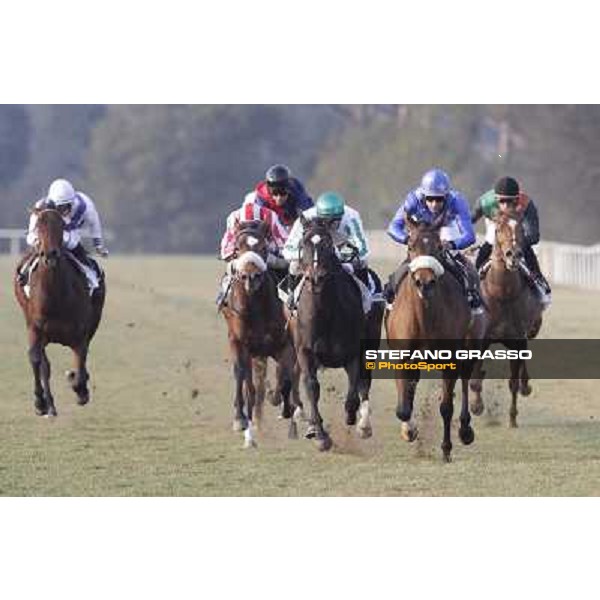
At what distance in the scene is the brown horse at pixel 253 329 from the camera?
13656mm

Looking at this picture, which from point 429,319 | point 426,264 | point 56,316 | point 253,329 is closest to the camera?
point 426,264

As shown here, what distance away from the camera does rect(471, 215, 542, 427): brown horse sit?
16000 millimetres

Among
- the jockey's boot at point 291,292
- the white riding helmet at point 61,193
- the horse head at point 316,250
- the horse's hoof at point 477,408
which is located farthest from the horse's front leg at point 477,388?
the white riding helmet at point 61,193

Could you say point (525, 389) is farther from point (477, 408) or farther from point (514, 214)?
point (514, 214)

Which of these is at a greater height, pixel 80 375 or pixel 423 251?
pixel 423 251

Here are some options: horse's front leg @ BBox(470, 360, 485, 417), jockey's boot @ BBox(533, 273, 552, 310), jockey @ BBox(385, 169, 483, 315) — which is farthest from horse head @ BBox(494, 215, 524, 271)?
jockey @ BBox(385, 169, 483, 315)

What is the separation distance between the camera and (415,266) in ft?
40.6

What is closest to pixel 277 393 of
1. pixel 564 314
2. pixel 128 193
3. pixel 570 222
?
pixel 564 314

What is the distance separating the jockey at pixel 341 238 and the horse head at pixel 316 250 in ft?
0.36

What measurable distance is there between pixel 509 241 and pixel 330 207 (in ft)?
10.3

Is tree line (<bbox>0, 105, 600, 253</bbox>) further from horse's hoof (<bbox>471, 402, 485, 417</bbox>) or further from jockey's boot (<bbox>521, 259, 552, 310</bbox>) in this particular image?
horse's hoof (<bbox>471, 402, 485, 417</bbox>)

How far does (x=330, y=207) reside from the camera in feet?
43.8

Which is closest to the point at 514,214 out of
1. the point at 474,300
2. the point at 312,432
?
the point at 474,300

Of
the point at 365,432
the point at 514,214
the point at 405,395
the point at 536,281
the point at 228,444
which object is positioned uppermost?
the point at 514,214
